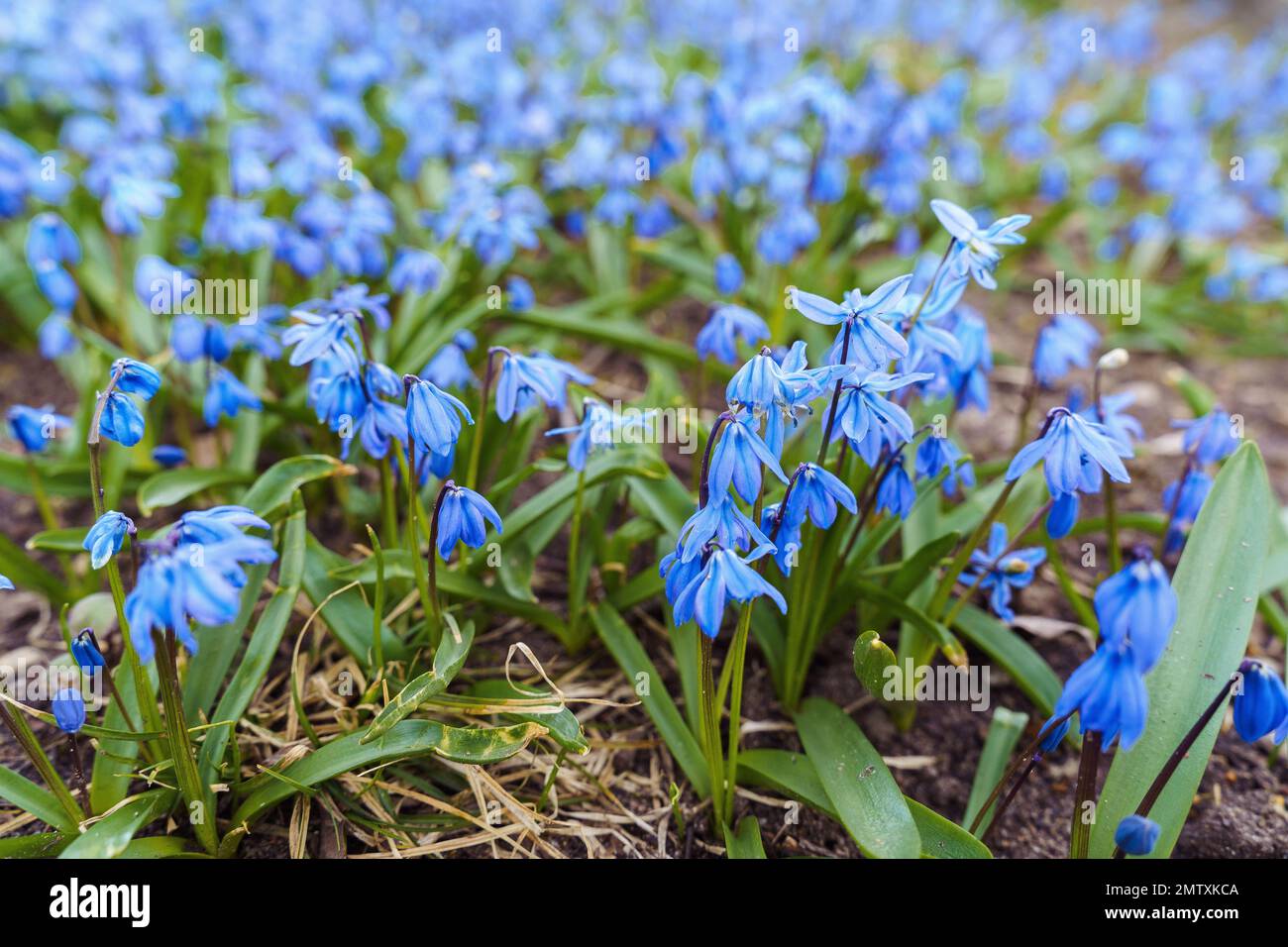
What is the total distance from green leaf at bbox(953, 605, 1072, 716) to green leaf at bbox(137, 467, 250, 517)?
203 centimetres

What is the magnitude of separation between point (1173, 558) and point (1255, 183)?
3503 millimetres

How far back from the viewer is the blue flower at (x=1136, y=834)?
1.88 meters

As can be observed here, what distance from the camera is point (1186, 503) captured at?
270 centimetres

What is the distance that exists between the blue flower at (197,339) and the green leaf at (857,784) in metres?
1.85

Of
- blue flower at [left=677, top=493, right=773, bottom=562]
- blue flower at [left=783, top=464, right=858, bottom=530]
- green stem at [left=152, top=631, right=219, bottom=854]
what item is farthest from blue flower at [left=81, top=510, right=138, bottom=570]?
blue flower at [left=783, top=464, right=858, bottom=530]

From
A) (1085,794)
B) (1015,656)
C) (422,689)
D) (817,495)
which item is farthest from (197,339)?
(1085,794)

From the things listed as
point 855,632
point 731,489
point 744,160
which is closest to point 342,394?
point 731,489

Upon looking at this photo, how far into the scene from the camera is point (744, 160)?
387cm

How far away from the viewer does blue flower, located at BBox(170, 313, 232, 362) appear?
2824mm

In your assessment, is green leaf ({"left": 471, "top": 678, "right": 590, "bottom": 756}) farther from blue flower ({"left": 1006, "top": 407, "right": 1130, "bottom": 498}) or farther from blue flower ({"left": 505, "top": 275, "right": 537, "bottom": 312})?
blue flower ({"left": 505, "top": 275, "right": 537, "bottom": 312})

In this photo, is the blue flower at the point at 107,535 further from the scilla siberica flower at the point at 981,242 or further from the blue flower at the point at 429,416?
the scilla siberica flower at the point at 981,242

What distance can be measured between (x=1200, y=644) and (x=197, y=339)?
8.57ft

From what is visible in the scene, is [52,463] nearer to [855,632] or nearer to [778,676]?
[778,676]
